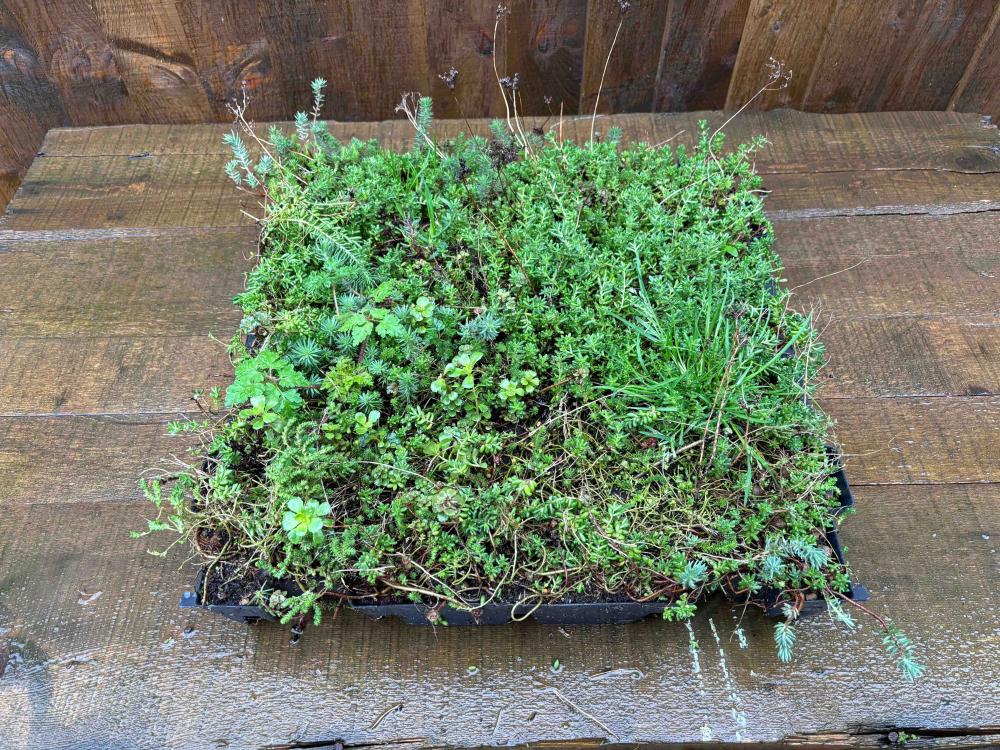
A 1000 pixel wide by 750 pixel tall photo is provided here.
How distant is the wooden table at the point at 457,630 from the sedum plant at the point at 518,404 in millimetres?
153

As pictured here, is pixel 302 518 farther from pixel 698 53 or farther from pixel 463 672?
pixel 698 53

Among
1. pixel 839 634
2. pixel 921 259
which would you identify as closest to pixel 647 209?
pixel 921 259

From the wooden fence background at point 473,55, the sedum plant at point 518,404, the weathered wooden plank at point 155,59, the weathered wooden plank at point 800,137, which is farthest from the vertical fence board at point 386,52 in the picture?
the sedum plant at point 518,404

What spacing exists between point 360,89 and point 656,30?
111 cm

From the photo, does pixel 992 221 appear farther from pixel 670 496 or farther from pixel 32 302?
pixel 32 302

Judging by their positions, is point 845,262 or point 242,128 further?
point 242,128

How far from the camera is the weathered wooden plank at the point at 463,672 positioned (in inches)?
53.6

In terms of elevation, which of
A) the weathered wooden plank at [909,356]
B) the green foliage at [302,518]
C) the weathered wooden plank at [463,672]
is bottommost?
the weathered wooden plank at [463,672]

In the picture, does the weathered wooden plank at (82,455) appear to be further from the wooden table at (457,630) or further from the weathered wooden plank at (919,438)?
the weathered wooden plank at (919,438)

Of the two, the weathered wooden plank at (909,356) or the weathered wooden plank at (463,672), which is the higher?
the weathered wooden plank at (909,356)

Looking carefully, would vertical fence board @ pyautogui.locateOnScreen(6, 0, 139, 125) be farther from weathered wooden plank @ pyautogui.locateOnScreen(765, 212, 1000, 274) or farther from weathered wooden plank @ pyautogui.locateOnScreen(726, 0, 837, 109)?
weathered wooden plank @ pyautogui.locateOnScreen(765, 212, 1000, 274)

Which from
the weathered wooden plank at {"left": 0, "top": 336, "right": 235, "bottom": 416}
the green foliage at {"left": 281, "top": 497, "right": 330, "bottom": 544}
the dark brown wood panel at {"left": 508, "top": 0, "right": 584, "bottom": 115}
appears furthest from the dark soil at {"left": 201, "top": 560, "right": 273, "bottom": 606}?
the dark brown wood panel at {"left": 508, "top": 0, "right": 584, "bottom": 115}

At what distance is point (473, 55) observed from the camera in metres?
2.47

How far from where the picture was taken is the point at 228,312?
1997mm
